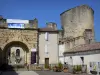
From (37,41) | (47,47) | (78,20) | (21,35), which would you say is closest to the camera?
(21,35)

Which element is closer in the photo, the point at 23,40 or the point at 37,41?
the point at 23,40

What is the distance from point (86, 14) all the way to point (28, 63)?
14291 mm

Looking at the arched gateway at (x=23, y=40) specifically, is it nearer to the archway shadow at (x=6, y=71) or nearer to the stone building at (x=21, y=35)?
the stone building at (x=21, y=35)

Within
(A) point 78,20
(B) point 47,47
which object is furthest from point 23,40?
(A) point 78,20

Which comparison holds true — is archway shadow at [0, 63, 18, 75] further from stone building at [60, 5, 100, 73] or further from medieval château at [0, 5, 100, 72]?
stone building at [60, 5, 100, 73]

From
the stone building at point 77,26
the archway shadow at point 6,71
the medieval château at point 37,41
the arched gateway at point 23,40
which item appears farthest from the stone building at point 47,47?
the archway shadow at point 6,71

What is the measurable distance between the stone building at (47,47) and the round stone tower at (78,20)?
5422 mm

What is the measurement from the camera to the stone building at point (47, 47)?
37.0 metres

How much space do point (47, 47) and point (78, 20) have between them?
9.18 metres

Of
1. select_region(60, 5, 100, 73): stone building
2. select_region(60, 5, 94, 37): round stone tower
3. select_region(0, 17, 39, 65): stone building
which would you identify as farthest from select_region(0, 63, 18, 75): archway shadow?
select_region(60, 5, 94, 37): round stone tower

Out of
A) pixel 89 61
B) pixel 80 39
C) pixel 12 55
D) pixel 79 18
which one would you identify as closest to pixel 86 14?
pixel 79 18

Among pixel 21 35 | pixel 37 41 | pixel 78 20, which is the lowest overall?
pixel 37 41

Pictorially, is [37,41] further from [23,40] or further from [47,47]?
[23,40]

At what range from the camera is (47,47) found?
3722 cm
